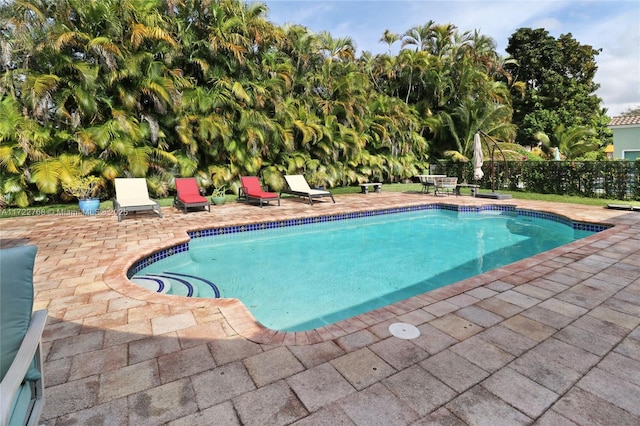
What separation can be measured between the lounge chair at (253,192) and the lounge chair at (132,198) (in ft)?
10.2

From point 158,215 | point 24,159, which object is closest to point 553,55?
point 158,215

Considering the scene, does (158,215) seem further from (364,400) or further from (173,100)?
(364,400)

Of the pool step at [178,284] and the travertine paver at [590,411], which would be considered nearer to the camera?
the travertine paver at [590,411]

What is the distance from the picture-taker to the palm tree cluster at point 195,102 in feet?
32.9

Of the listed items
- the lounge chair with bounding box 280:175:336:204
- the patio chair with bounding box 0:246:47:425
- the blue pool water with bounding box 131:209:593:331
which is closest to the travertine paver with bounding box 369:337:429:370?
the blue pool water with bounding box 131:209:593:331

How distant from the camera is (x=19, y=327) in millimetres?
1593

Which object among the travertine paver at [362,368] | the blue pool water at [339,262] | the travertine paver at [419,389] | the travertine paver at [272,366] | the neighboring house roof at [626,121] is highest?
the neighboring house roof at [626,121]

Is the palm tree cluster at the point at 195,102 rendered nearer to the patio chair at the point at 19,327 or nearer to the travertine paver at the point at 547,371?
the patio chair at the point at 19,327

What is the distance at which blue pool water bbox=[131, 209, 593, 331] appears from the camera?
5.35 meters

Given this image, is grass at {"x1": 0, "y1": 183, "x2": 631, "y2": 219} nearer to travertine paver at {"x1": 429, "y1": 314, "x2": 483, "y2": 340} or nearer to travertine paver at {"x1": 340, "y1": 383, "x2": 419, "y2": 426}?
travertine paver at {"x1": 429, "y1": 314, "x2": 483, "y2": 340}

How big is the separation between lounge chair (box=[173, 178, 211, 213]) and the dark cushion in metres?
8.80

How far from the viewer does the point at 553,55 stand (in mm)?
29172

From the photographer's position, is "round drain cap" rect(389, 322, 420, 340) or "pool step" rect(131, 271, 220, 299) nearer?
"round drain cap" rect(389, 322, 420, 340)

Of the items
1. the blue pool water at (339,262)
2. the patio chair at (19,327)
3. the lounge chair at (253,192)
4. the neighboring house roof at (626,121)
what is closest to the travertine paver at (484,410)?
the patio chair at (19,327)
